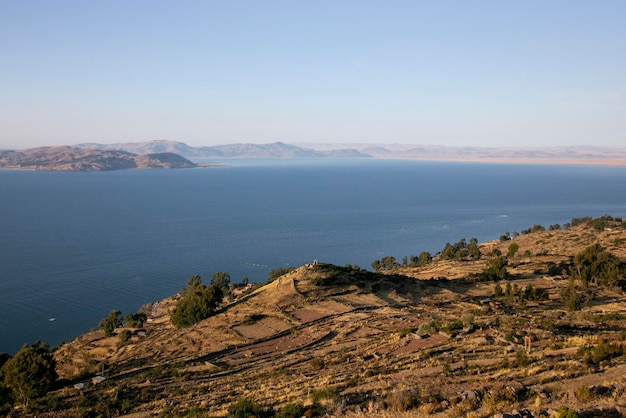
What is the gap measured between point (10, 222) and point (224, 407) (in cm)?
13014

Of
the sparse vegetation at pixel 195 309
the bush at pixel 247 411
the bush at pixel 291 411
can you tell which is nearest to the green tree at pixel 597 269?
the sparse vegetation at pixel 195 309

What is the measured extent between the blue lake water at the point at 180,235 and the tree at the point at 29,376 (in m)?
31.7

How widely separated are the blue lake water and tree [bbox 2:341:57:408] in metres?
31.7

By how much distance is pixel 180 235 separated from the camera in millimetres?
112188

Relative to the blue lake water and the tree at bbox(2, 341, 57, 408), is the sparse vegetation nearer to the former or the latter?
the tree at bbox(2, 341, 57, 408)

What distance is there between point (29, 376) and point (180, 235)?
9275 centimetres

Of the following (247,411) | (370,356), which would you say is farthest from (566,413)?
(370,356)

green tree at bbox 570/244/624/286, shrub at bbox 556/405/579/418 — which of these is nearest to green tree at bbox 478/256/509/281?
green tree at bbox 570/244/624/286

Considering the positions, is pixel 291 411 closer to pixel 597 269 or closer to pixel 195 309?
pixel 195 309

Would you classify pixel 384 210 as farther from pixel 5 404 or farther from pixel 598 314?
pixel 5 404

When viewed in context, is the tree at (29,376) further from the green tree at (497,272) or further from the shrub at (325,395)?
the green tree at (497,272)

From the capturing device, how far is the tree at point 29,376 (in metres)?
21.1

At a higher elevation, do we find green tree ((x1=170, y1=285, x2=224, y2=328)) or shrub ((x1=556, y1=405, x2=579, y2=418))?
shrub ((x1=556, y1=405, x2=579, y2=418))

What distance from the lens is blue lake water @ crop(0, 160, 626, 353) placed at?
2596 inches
